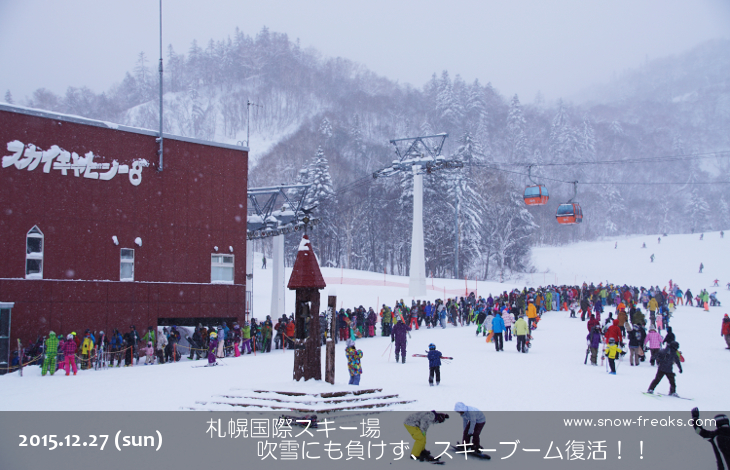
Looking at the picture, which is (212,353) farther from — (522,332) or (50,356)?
(522,332)

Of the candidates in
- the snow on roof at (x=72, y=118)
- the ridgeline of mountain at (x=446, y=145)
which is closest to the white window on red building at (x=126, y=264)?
the snow on roof at (x=72, y=118)

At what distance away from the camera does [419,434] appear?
9.05m

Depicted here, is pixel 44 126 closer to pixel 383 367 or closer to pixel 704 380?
pixel 383 367

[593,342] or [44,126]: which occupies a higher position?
[44,126]

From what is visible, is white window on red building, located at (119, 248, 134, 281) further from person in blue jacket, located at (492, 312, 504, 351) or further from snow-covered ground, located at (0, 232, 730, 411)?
person in blue jacket, located at (492, 312, 504, 351)

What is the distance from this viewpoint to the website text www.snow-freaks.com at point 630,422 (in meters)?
11.4

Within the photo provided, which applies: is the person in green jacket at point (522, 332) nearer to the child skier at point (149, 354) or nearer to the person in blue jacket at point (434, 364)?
the person in blue jacket at point (434, 364)

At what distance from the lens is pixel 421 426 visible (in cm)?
892

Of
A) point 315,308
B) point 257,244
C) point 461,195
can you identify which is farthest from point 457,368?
point 257,244

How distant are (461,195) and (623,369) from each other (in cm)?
4876

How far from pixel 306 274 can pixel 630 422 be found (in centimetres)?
744

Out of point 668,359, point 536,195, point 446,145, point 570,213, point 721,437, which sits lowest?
point 721,437

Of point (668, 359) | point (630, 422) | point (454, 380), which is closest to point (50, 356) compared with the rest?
point (454, 380)

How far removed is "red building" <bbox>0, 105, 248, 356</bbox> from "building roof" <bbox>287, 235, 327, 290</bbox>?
38.4 feet
